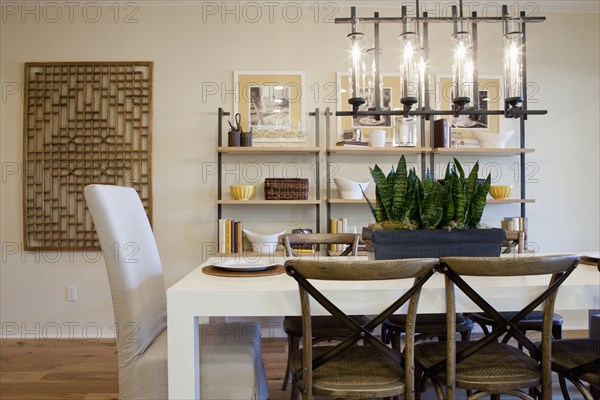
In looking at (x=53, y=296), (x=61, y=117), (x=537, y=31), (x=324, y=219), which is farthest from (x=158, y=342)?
(x=537, y=31)

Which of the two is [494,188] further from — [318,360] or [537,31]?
[318,360]

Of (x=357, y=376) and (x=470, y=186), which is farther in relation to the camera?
(x=470, y=186)

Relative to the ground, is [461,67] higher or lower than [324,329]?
higher

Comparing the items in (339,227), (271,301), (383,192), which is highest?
(383,192)

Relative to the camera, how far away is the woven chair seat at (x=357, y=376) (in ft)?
4.34

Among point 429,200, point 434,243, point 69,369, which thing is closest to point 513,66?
point 429,200

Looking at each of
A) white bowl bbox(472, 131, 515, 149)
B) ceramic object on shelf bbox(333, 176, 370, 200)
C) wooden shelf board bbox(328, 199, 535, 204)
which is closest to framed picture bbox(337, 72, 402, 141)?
ceramic object on shelf bbox(333, 176, 370, 200)

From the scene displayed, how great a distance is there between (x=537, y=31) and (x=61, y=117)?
12.5 ft

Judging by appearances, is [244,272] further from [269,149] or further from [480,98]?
[480,98]

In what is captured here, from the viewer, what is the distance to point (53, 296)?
3.44 metres

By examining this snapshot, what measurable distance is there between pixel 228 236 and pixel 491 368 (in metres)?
2.13

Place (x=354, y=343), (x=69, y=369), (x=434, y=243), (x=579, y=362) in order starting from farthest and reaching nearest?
A: (x=69, y=369)
(x=434, y=243)
(x=579, y=362)
(x=354, y=343)

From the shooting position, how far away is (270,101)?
3453 millimetres

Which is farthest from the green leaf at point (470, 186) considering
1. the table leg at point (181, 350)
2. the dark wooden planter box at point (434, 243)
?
the table leg at point (181, 350)
